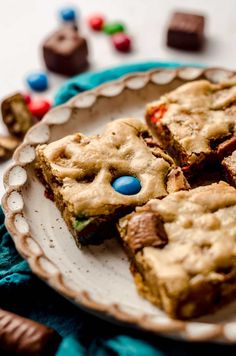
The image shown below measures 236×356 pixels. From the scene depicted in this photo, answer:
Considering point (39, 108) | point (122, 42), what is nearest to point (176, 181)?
point (39, 108)

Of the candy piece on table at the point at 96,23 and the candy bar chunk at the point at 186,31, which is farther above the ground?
the candy piece on table at the point at 96,23

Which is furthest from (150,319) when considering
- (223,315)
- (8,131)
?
(8,131)

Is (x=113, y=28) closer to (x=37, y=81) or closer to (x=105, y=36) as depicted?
(x=105, y=36)

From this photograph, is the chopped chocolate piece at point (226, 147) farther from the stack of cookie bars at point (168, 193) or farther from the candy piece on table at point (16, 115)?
the candy piece on table at point (16, 115)

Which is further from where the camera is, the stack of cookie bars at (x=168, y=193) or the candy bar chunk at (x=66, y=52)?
the candy bar chunk at (x=66, y=52)

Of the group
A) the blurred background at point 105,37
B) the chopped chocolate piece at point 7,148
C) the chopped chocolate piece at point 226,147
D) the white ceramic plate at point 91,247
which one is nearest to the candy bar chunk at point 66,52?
the blurred background at point 105,37

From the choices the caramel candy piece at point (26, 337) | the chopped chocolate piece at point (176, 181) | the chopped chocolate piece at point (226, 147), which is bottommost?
the caramel candy piece at point (26, 337)

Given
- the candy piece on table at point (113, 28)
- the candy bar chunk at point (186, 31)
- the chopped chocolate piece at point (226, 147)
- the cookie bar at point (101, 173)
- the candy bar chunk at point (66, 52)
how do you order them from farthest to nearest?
1. the candy piece on table at point (113, 28)
2. the candy bar chunk at point (186, 31)
3. the candy bar chunk at point (66, 52)
4. the chopped chocolate piece at point (226, 147)
5. the cookie bar at point (101, 173)
